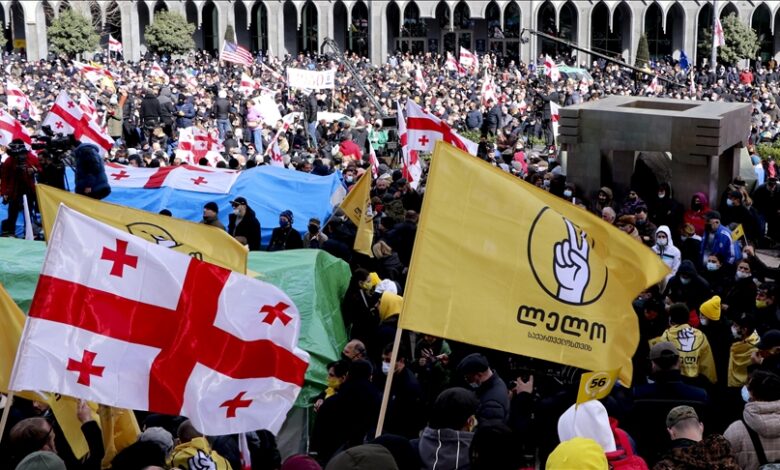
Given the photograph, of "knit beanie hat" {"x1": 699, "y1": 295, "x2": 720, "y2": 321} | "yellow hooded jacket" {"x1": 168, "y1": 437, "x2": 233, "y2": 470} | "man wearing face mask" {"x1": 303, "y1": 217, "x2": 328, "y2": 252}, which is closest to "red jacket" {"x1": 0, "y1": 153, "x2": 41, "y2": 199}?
"man wearing face mask" {"x1": 303, "y1": 217, "x2": 328, "y2": 252}

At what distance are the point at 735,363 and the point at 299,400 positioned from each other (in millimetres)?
2857

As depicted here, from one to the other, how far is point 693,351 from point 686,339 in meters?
0.09

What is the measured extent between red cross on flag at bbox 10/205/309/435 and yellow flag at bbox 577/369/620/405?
4.29 ft

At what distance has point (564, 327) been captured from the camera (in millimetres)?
5914

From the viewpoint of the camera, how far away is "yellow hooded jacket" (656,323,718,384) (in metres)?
7.96

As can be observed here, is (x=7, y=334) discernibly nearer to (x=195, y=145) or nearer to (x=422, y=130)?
(x=422, y=130)

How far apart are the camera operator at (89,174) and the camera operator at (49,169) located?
558 mm

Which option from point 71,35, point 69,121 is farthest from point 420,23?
point 69,121

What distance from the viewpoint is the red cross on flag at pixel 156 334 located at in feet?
17.9

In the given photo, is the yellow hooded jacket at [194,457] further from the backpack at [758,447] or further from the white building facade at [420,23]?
the white building facade at [420,23]

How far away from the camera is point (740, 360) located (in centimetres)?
791

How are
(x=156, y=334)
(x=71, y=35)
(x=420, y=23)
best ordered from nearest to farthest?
(x=156, y=334) < (x=71, y=35) < (x=420, y=23)

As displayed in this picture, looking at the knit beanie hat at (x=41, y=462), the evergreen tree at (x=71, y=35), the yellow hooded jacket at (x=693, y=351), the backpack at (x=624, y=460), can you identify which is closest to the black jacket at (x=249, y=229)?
the yellow hooded jacket at (x=693, y=351)

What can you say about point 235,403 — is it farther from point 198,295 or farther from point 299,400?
point 299,400
